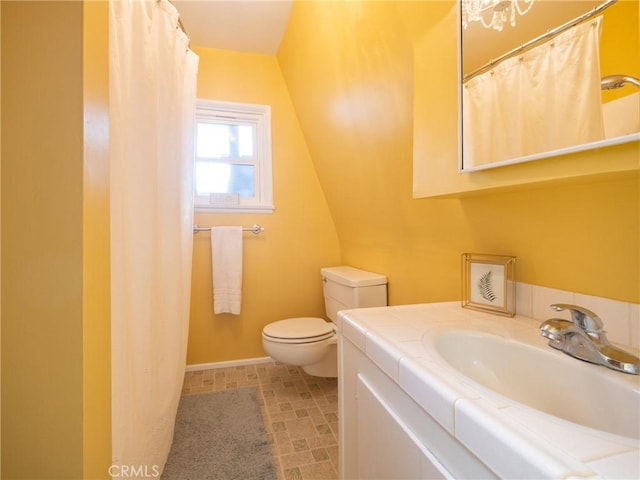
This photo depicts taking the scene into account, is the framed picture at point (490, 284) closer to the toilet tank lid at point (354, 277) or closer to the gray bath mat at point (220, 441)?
the toilet tank lid at point (354, 277)

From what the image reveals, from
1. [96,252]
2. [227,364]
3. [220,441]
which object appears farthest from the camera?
[227,364]

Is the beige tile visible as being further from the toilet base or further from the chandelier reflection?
the chandelier reflection

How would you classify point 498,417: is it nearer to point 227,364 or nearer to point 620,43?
point 620,43

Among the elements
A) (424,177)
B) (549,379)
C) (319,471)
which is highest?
(424,177)

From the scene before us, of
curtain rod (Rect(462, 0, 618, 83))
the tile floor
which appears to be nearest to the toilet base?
the tile floor

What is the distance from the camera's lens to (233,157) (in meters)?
2.33

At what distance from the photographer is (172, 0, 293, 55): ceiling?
174cm

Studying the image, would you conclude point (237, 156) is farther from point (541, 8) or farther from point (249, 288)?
point (541, 8)

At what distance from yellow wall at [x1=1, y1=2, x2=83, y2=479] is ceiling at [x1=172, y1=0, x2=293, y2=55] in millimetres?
1437

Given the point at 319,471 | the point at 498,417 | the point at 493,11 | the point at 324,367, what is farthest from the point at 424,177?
the point at 324,367

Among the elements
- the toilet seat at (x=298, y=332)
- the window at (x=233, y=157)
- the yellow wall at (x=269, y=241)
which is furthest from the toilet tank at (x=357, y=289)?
the window at (x=233, y=157)

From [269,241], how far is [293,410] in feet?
3.85

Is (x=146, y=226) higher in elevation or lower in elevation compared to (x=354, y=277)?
higher

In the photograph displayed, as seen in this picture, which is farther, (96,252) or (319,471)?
(319,471)
